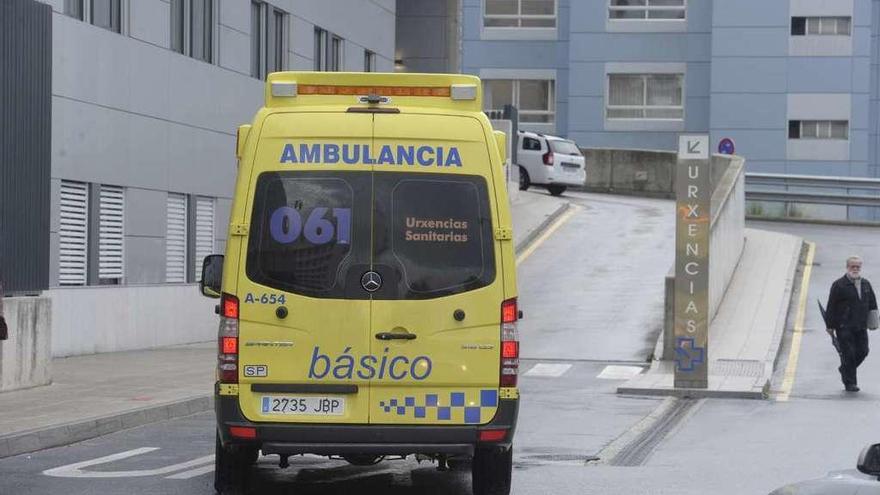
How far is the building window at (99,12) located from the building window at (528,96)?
39337 mm

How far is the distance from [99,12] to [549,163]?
22118mm

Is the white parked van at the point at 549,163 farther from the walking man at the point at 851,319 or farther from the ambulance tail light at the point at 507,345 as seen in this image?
the ambulance tail light at the point at 507,345

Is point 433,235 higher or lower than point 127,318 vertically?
higher

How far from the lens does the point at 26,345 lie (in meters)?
16.8

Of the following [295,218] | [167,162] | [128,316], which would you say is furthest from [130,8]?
[295,218]

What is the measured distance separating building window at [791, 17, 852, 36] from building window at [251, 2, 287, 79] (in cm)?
3093

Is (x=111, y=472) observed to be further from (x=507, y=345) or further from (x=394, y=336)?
(x=507, y=345)

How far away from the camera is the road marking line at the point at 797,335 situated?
64.4ft

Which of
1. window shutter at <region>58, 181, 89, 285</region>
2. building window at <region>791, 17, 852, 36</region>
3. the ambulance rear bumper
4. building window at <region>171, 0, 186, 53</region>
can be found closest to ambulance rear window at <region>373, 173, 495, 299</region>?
the ambulance rear bumper

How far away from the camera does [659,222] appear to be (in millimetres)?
37344

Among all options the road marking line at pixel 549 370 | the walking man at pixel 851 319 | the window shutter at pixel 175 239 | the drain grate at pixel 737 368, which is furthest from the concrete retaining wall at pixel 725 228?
the window shutter at pixel 175 239

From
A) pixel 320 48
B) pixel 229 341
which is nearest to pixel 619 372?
pixel 229 341

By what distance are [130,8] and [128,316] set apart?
14.9ft

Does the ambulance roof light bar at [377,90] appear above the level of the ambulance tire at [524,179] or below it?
below
